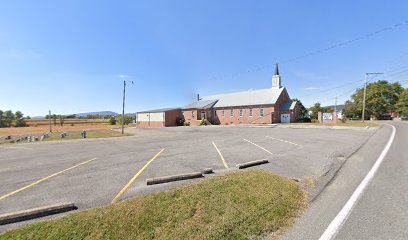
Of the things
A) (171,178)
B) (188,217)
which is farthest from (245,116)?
(188,217)

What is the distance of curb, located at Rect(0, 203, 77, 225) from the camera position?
3.85 metres

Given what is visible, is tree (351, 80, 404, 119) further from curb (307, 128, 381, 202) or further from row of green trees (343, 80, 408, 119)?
curb (307, 128, 381, 202)

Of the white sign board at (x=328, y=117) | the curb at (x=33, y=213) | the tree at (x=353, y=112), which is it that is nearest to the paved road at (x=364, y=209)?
the curb at (x=33, y=213)

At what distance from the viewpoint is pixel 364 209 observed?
4.19 meters

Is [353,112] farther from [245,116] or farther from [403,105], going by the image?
[245,116]

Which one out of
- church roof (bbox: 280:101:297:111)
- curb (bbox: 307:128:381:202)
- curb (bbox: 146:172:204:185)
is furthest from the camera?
church roof (bbox: 280:101:297:111)

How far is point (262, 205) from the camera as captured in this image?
14.0ft

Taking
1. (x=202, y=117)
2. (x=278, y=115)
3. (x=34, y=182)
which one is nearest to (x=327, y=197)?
(x=34, y=182)

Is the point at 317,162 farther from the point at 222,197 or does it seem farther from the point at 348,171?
the point at 222,197

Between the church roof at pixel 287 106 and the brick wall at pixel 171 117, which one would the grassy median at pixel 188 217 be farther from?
the brick wall at pixel 171 117

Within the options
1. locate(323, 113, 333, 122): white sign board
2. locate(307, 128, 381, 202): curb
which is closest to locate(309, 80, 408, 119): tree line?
locate(323, 113, 333, 122): white sign board

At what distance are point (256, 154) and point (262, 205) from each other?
602 centimetres

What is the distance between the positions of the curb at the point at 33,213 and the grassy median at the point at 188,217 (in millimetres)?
524

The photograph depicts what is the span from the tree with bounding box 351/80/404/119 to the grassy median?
75146 millimetres
